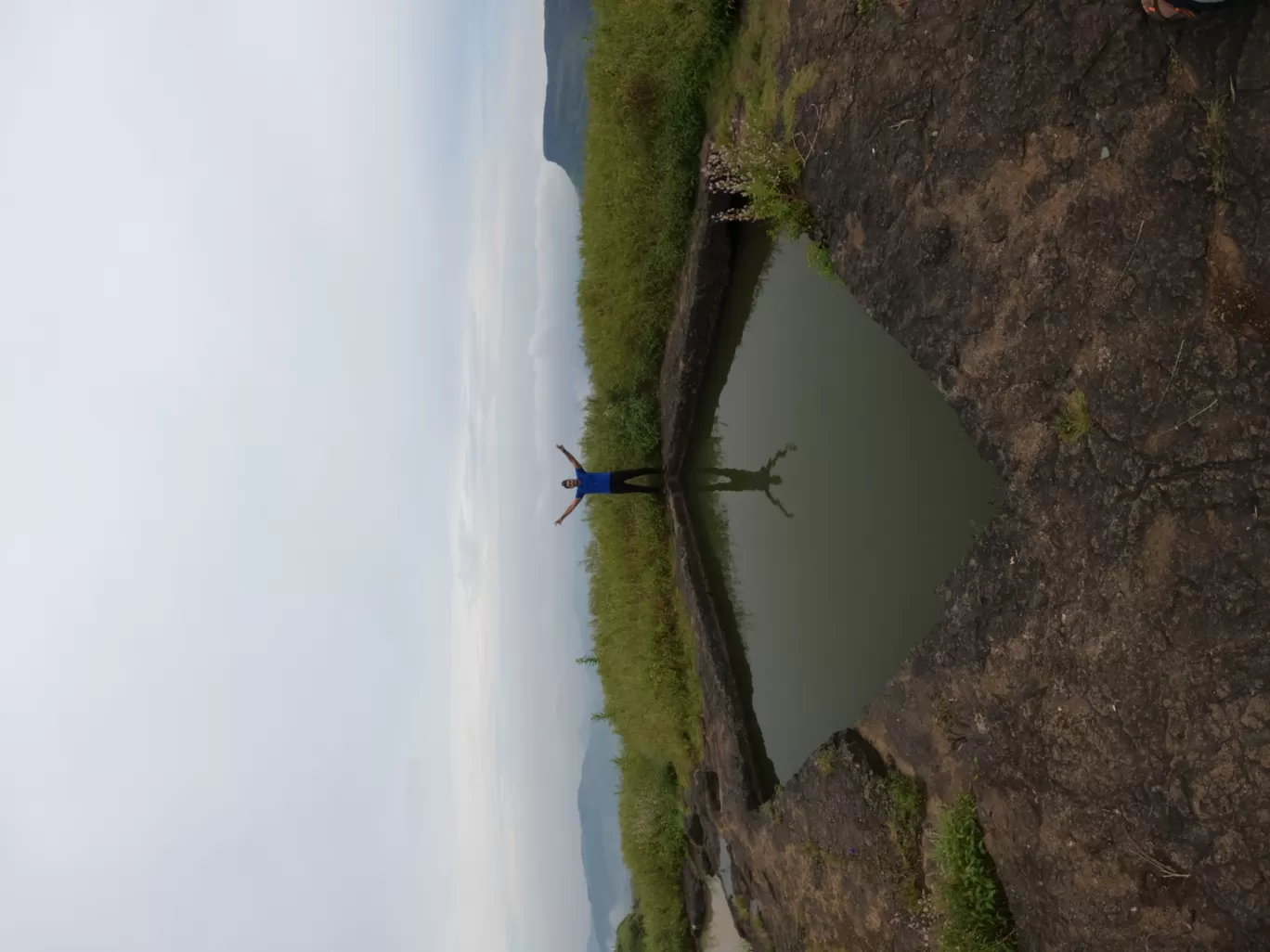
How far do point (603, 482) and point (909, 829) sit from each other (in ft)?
13.1

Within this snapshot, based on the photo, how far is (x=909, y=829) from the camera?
4.61 meters

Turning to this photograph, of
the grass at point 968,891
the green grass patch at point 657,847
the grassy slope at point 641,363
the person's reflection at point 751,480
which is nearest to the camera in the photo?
Answer: the grass at point 968,891

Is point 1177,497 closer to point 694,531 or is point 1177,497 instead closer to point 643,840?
point 694,531

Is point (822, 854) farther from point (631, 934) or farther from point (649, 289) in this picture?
point (631, 934)

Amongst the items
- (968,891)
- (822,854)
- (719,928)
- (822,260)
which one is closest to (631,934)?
(719,928)

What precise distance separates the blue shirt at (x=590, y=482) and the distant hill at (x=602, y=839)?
4287 mm

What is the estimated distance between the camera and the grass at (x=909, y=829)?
15.0 feet

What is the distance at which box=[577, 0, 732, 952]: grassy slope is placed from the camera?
6.65 m

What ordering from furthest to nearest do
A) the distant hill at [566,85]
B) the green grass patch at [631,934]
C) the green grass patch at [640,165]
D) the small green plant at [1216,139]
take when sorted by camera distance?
the green grass patch at [631,934], the distant hill at [566,85], the green grass patch at [640,165], the small green plant at [1216,139]

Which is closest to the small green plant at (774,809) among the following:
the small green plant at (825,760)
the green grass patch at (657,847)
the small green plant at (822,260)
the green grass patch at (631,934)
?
the small green plant at (825,760)

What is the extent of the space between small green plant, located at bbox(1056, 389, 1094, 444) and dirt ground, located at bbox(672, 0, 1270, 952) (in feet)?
0.13

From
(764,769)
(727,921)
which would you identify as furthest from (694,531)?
(727,921)

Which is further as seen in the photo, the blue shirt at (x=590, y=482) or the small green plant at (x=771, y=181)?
the blue shirt at (x=590, y=482)

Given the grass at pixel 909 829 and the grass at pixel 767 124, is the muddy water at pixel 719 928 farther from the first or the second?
the grass at pixel 767 124
